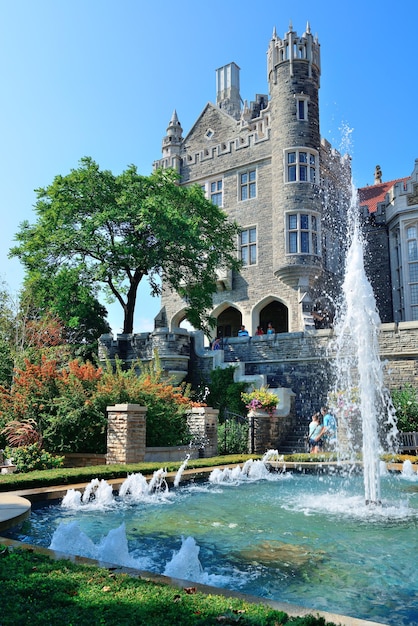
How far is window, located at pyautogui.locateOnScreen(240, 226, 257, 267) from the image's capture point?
28.5 metres

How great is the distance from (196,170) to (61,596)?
29.6m

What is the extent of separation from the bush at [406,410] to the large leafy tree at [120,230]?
357 inches

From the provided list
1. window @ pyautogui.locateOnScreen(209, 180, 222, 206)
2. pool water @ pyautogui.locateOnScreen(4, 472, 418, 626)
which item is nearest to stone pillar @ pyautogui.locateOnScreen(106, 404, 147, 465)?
pool water @ pyautogui.locateOnScreen(4, 472, 418, 626)

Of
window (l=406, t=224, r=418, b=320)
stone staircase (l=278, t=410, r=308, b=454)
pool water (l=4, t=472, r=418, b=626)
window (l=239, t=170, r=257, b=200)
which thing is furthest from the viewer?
window (l=239, t=170, r=257, b=200)

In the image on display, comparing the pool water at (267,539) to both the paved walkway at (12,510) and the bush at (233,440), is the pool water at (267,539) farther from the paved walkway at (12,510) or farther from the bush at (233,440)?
the bush at (233,440)

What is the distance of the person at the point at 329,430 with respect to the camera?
16.4m

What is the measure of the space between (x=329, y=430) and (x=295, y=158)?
14.7 metres

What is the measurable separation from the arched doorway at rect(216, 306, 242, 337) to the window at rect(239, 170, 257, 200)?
6.48m

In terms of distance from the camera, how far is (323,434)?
54.6 feet

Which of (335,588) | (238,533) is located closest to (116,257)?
(238,533)

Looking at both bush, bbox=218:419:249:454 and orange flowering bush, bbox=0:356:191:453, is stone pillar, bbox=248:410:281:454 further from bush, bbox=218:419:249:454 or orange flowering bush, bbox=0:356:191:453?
orange flowering bush, bbox=0:356:191:453

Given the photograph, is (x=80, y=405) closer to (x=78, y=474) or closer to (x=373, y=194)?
(x=78, y=474)

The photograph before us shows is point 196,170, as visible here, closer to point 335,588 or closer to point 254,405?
point 254,405

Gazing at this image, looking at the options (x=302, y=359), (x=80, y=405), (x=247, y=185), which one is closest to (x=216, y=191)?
(x=247, y=185)
